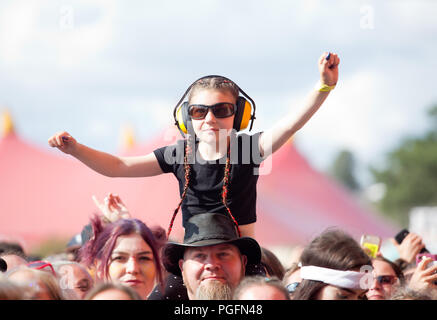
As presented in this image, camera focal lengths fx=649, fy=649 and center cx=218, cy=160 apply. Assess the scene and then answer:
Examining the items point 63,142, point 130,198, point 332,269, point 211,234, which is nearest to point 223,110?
point 211,234

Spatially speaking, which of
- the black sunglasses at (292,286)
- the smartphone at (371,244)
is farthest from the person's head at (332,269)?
the smartphone at (371,244)

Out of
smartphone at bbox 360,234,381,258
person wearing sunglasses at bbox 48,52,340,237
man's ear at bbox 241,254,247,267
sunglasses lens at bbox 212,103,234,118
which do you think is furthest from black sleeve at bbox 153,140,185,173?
smartphone at bbox 360,234,381,258

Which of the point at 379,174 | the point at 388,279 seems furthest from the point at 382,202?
the point at 388,279

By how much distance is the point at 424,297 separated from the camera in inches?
105

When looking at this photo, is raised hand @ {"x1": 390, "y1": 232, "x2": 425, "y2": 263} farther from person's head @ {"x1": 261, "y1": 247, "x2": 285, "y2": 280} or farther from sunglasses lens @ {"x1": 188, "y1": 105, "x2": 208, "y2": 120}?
sunglasses lens @ {"x1": 188, "y1": 105, "x2": 208, "y2": 120}

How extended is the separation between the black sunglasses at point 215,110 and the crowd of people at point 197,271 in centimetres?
46

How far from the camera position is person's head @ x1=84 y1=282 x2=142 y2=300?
2.15 metres

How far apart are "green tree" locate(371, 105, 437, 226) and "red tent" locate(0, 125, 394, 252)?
2949cm

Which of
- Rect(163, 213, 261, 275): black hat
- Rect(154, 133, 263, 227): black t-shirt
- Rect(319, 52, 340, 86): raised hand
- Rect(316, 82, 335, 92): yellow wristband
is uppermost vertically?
Rect(319, 52, 340, 86): raised hand

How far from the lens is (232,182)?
9.68ft

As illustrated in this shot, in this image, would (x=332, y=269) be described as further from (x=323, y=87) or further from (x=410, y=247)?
(x=410, y=247)
